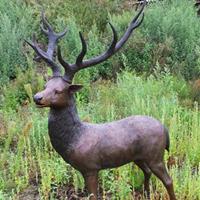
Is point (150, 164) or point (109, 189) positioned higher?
point (150, 164)

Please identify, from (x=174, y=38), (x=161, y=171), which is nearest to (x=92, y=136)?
(x=161, y=171)

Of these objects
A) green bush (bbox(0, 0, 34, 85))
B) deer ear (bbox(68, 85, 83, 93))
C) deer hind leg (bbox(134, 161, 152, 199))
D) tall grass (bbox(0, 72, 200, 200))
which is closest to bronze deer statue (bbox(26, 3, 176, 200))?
deer ear (bbox(68, 85, 83, 93))

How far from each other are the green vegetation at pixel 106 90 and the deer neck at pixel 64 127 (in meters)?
0.79

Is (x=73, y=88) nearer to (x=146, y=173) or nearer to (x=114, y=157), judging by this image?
(x=114, y=157)

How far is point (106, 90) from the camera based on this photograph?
273 inches

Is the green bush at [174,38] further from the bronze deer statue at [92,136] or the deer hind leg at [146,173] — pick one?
the bronze deer statue at [92,136]

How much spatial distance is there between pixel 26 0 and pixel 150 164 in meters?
7.33

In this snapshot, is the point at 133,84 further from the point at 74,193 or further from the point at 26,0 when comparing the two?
the point at 26,0

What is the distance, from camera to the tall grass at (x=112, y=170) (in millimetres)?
4430

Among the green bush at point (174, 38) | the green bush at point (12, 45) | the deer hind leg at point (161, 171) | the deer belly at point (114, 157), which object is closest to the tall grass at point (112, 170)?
the deer hind leg at point (161, 171)

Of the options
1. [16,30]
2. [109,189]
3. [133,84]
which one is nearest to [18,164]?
[109,189]

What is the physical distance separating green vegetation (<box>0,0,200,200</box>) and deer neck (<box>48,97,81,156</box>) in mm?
786

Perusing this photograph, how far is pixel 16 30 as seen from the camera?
29.0 ft

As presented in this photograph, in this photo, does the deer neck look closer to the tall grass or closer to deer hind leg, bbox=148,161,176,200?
deer hind leg, bbox=148,161,176,200
